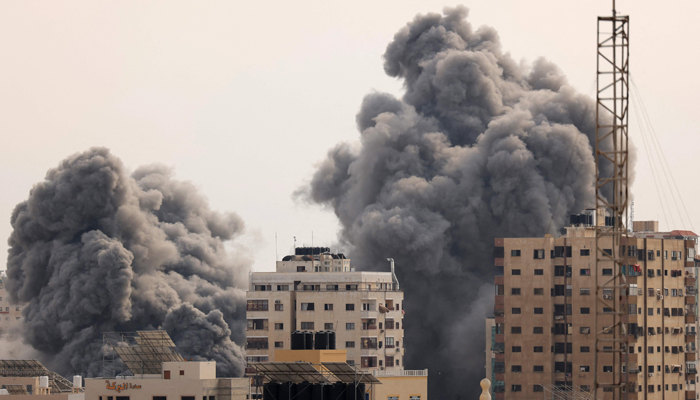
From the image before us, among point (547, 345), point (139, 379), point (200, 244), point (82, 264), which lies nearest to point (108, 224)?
point (82, 264)

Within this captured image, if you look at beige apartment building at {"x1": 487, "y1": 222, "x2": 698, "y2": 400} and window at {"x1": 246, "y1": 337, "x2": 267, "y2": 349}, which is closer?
window at {"x1": 246, "y1": 337, "x2": 267, "y2": 349}

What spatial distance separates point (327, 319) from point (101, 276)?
96.3 feet

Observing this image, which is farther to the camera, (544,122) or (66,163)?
(66,163)

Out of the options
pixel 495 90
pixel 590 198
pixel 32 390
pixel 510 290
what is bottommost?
pixel 32 390

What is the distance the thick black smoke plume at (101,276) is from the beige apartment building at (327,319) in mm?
21600

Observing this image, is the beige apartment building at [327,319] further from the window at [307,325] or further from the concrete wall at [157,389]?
the concrete wall at [157,389]

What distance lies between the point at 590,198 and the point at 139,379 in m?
49.7

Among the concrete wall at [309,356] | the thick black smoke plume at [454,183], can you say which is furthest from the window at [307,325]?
the concrete wall at [309,356]

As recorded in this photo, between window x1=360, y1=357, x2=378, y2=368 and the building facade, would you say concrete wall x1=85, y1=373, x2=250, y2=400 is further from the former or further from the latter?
window x1=360, y1=357, x2=378, y2=368

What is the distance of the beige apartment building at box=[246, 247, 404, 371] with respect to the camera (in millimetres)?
72500

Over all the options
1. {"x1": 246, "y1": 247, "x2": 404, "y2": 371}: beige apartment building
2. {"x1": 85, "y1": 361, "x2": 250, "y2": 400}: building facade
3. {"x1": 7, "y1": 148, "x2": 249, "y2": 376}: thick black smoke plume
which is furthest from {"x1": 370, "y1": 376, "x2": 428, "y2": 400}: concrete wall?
{"x1": 7, "y1": 148, "x2": 249, "y2": 376}: thick black smoke plume

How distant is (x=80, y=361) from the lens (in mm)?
93438

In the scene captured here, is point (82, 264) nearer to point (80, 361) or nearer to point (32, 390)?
point (80, 361)

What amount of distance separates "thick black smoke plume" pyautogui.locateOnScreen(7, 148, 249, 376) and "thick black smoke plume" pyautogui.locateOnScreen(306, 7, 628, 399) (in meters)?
12.4
